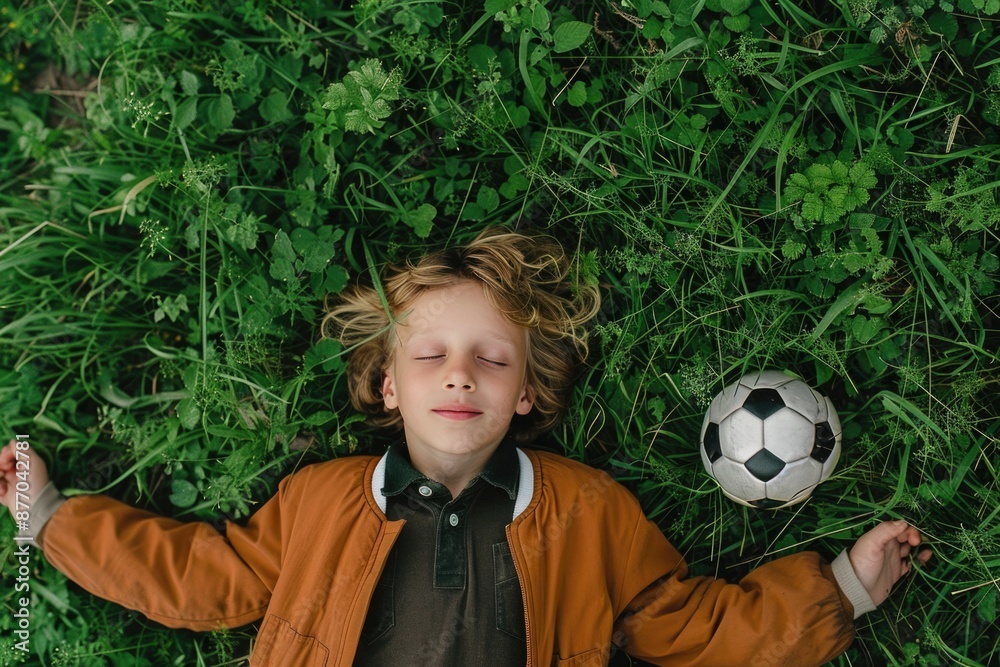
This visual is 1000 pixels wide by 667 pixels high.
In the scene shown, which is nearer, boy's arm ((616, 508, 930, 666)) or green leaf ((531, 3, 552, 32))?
boy's arm ((616, 508, 930, 666))

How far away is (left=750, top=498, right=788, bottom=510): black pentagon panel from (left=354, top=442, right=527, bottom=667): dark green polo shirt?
95 cm

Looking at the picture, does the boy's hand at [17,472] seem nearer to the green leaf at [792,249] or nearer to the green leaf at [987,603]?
the green leaf at [792,249]

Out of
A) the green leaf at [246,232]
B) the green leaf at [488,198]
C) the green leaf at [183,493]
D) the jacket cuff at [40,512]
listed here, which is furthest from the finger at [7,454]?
the green leaf at [488,198]

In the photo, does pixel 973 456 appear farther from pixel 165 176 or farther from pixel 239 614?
pixel 165 176

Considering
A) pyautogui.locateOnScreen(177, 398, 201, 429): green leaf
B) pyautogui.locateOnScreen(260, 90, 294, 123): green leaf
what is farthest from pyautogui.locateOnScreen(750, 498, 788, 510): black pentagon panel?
pyautogui.locateOnScreen(260, 90, 294, 123): green leaf

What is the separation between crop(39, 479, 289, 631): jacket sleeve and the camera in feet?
9.97

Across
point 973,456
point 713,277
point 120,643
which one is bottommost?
point 120,643

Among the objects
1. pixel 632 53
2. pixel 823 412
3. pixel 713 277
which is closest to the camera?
pixel 823 412

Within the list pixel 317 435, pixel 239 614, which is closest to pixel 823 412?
pixel 317 435

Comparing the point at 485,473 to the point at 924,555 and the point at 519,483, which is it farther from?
the point at 924,555

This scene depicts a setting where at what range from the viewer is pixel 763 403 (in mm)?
2770

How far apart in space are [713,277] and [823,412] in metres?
0.68

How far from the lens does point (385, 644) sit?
286 centimetres

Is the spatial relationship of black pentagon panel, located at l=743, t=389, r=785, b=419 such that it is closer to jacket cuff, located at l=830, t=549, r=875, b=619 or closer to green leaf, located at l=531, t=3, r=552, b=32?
jacket cuff, located at l=830, t=549, r=875, b=619
